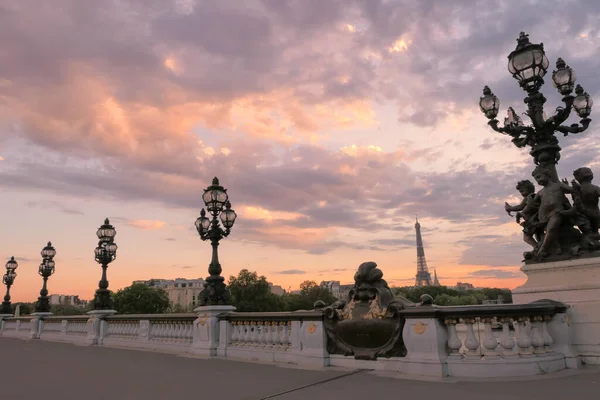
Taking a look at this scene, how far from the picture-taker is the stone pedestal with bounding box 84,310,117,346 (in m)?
18.4

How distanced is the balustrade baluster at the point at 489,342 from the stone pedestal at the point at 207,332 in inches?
278

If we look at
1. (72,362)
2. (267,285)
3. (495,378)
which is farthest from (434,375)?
(267,285)

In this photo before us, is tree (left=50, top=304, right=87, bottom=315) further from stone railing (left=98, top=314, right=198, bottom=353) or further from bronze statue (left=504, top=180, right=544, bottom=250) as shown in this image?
bronze statue (left=504, top=180, right=544, bottom=250)

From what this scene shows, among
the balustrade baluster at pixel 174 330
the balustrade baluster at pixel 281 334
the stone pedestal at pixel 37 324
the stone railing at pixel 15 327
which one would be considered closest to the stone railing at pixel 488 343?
the balustrade baluster at pixel 281 334

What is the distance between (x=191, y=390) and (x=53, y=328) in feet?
66.9

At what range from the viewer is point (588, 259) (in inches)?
344

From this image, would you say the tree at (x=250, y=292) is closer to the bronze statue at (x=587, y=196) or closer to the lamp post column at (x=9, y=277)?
the lamp post column at (x=9, y=277)

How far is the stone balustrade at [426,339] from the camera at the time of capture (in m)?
7.44

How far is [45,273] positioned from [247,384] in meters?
23.0

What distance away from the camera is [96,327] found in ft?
61.1

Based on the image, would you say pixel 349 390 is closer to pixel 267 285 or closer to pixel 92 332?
pixel 92 332

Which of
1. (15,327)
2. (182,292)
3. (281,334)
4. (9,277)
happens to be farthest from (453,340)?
(182,292)

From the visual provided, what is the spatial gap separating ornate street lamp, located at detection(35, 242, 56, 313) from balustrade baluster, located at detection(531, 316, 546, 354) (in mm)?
26018

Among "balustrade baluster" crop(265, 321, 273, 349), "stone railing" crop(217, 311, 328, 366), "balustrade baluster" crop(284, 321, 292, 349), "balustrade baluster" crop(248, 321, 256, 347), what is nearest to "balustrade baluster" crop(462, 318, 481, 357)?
"stone railing" crop(217, 311, 328, 366)
